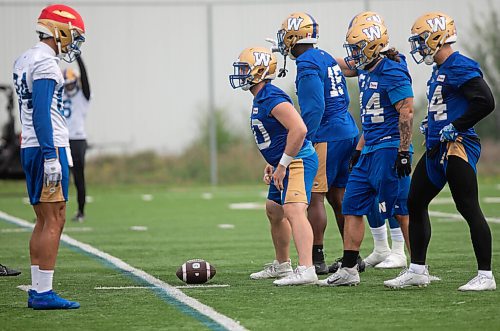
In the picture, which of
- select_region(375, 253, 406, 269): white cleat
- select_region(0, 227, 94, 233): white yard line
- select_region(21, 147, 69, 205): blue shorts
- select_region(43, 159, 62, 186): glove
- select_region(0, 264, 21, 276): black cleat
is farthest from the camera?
select_region(0, 227, 94, 233): white yard line

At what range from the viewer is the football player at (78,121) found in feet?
49.1

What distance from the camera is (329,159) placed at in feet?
29.9

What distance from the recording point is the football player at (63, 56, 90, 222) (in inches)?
589

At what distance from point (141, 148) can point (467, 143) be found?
65.5 feet

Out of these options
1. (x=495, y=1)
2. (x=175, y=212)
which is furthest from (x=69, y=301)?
(x=495, y=1)

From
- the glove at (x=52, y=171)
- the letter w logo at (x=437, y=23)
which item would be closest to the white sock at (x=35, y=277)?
the glove at (x=52, y=171)

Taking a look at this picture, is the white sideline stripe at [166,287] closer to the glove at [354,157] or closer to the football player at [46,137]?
the football player at [46,137]

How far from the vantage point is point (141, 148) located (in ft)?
89.3

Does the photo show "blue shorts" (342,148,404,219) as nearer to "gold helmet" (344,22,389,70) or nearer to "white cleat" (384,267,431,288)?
"white cleat" (384,267,431,288)

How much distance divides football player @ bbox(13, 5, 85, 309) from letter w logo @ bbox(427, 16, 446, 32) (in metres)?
2.41

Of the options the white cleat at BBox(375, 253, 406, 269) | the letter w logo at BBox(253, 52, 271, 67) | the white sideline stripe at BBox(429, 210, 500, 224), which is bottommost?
the white sideline stripe at BBox(429, 210, 500, 224)

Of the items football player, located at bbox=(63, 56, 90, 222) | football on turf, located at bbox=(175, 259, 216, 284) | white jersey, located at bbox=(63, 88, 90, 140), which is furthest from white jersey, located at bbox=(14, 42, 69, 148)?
white jersey, located at bbox=(63, 88, 90, 140)

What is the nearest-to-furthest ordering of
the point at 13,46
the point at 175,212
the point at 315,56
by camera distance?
the point at 315,56 < the point at 175,212 < the point at 13,46

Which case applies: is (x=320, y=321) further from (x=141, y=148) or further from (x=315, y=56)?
(x=141, y=148)
